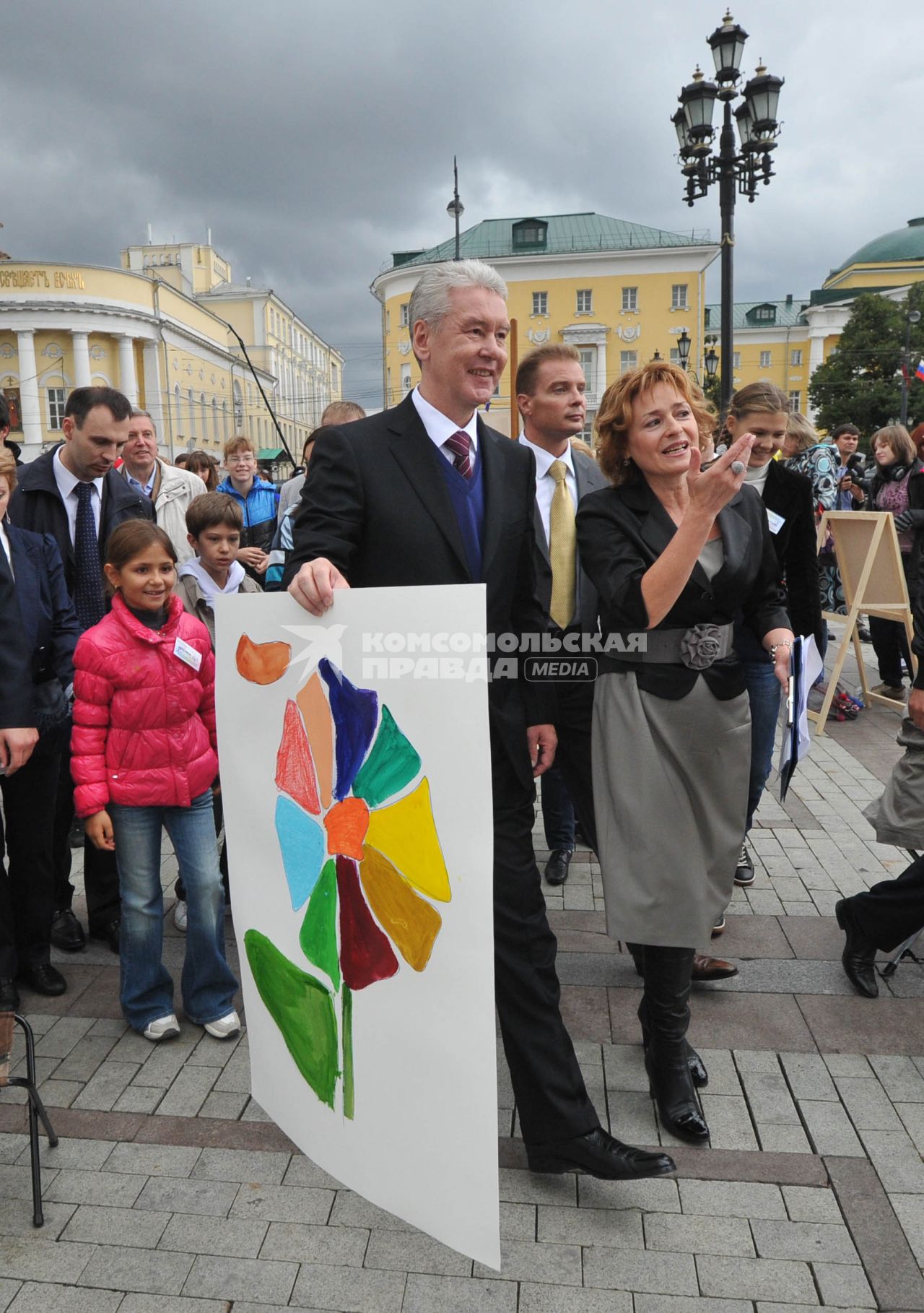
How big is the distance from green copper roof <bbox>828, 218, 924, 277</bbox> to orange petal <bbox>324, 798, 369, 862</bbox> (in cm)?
9635

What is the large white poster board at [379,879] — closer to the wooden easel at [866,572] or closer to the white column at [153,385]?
the wooden easel at [866,572]

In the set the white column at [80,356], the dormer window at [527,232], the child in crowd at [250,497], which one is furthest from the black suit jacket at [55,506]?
the dormer window at [527,232]

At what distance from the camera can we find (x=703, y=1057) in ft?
10.9

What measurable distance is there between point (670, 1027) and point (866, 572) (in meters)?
5.55

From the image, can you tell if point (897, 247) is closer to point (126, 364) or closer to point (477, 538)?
point (126, 364)

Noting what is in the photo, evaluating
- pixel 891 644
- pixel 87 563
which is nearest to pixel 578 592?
pixel 87 563

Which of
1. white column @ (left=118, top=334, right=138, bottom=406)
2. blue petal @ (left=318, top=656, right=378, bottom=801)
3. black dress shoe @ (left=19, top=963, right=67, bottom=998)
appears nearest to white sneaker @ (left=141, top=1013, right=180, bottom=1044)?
black dress shoe @ (left=19, top=963, right=67, bottom=998)

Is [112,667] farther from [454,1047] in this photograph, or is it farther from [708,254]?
[708,254]

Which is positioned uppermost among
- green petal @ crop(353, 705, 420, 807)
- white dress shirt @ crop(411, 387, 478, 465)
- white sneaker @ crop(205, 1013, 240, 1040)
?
white dress shirt @ crop(411, 387, 478, 465)

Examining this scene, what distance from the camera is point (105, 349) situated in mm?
65062

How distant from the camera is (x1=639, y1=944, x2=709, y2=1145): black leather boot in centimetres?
290

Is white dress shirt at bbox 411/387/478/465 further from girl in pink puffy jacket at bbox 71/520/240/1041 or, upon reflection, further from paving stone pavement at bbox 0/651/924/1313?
paving stone pavement at bbox 0/651/924/1313

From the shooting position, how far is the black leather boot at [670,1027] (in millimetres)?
2900

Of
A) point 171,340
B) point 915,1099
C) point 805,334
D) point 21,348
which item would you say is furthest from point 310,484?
point 805,334
